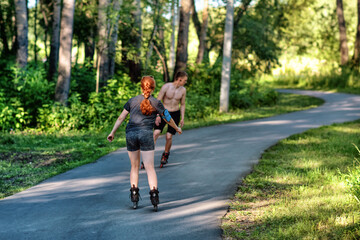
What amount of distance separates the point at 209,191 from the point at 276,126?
28.5ft

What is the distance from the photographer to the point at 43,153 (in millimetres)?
10664

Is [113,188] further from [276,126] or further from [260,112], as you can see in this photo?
[260,112]

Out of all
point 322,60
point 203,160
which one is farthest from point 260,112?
point 322,60

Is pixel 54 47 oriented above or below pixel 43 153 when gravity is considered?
above

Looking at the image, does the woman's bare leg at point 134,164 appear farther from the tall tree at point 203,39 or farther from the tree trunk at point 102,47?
the tall tree at point 203,39

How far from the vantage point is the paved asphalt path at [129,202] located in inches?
220

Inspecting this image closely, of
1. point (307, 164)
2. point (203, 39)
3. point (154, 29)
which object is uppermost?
point (203, 39)

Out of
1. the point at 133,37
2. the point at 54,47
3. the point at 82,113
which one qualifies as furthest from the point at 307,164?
the point at 54,47

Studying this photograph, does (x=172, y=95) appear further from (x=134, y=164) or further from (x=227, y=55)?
(x=227, y=55)


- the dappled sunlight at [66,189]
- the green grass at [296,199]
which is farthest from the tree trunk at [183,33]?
the dappled sunlight at [66,189]

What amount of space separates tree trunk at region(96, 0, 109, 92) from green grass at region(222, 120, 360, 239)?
25.6 feet

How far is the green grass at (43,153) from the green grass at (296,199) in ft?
12.0

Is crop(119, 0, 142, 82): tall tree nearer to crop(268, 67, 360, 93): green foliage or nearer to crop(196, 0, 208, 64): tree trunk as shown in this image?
crop(196, 0, 208, 64): tree trunk

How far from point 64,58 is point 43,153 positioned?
5.16 metres
